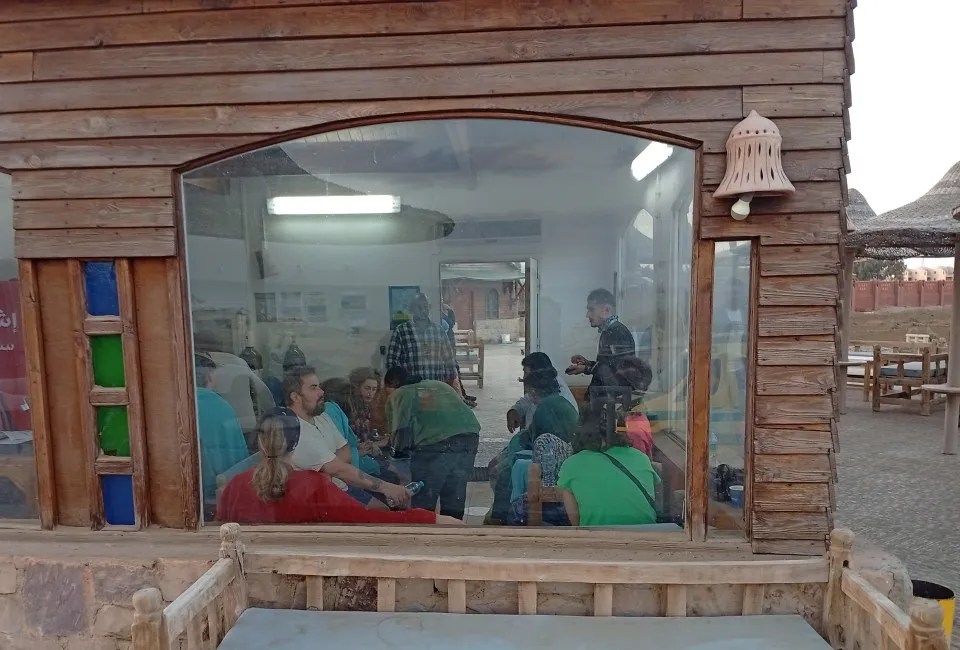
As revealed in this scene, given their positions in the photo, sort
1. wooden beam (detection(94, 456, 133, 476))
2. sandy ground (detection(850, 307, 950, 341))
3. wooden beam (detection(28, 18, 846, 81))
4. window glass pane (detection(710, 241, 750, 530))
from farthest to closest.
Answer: sandy ground (detection(850, 307, 950, 341)) → wooden beam (detection(94, 456, 133, 476)) → window glass pane (detection(710, 241, 750, 530)) → wooden beam (detection(28, 18, 846, 81))

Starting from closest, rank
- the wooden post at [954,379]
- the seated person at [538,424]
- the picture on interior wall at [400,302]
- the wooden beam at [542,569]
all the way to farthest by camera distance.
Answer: the wooden beam at [542,569], the seated person at [538,424], the picture on interior wall at [400,302], the wooden post at [954,379]

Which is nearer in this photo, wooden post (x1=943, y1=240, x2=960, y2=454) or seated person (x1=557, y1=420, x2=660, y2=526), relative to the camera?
seated person (x1=557, y1=420, x2=660, y2=526)

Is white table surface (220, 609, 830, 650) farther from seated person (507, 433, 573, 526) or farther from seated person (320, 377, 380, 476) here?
seated person (320, 377, 380, 476)

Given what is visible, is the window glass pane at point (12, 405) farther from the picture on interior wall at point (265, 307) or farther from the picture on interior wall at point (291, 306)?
the picture on interior wall at point (291, 306)

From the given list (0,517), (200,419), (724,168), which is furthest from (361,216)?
(0,517)

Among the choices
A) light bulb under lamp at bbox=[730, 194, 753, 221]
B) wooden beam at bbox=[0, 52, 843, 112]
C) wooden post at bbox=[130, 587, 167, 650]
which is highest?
wooden beam at bbox=[0, 52, 843, 112]

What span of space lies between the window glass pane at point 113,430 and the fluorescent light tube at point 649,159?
2720 millimetres

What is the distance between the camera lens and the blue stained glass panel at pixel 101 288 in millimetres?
2629

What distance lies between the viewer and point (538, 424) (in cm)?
290

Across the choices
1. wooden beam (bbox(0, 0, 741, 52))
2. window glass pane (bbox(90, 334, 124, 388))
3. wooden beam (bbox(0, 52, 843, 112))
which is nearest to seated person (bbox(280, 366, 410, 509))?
window glass pane (bbox(90, 334, 124, 388))

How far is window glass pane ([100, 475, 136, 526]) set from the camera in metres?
2.72

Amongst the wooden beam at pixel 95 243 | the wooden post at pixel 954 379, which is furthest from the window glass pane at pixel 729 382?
the wooden post at pixel 954 379

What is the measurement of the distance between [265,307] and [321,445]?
2.58 feet

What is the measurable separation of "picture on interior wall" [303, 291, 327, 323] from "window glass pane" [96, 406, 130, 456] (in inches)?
38.1
